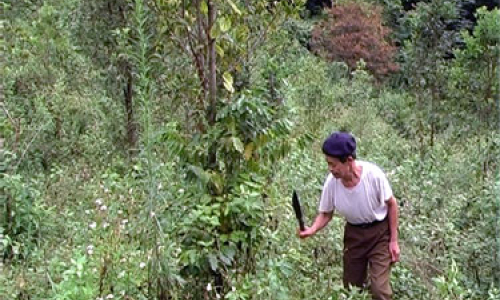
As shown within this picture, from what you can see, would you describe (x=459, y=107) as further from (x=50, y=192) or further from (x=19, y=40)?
(x=19, y=40)

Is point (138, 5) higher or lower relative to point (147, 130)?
higher

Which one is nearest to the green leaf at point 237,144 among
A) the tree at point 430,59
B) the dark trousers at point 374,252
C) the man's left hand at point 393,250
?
the dark trousers at point 374,252

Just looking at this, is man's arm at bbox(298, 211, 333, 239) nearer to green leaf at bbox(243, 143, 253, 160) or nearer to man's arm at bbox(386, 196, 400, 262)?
man's arm at bbox(386, 196, 400, 262)

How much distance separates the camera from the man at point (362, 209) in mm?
3713

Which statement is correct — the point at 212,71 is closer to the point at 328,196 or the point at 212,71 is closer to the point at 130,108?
the point at 328,196

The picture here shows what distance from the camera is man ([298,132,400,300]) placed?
371cm

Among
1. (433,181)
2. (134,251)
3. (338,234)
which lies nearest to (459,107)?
(433,181)

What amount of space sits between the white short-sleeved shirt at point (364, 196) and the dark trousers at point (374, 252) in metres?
0.07

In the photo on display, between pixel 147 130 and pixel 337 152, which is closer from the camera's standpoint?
pixel 147 130

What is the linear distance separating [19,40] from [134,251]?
372 inches

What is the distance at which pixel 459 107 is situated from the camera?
373 inches

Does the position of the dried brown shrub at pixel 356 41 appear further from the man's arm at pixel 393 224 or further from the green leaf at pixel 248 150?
the green leaf at pixel 248 150

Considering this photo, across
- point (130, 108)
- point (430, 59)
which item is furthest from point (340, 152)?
point (430, 59)

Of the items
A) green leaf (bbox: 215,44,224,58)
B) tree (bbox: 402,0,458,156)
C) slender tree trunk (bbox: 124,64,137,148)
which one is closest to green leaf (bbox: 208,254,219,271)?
green leaf (bbox: 215,44,224,58)
